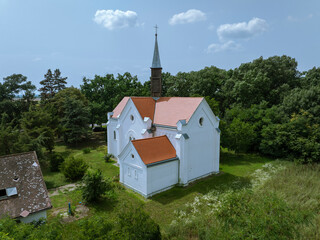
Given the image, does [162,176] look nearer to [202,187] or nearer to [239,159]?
[202,187]

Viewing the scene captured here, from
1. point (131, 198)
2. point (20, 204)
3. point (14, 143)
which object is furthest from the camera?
point (14, 143)

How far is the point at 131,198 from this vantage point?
17688 mm

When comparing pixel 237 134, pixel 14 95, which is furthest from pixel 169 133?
pixel 14 95

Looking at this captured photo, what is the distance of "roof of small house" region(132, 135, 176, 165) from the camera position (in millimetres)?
18266

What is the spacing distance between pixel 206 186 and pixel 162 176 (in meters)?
4.47

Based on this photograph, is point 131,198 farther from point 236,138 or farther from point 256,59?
point 256,59

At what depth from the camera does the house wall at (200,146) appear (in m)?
20.0

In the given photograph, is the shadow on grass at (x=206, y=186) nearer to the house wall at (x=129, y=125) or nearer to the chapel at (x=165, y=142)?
the chapel at (x=165, y=142)

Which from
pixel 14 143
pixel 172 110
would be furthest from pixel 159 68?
pixel 14 143

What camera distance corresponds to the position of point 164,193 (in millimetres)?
18516

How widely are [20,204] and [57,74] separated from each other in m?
47.8

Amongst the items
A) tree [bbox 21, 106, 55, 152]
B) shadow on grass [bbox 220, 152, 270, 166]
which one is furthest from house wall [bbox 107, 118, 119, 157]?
shadow on grass [bbox 220, 152, 270, 166]

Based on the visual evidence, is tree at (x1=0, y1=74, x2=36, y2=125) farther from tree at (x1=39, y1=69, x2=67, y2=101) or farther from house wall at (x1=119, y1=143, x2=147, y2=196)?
house wall at (x1=119, y1=143, x2=147, y2=196)

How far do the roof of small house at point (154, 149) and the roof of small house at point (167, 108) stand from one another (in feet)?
6.83
